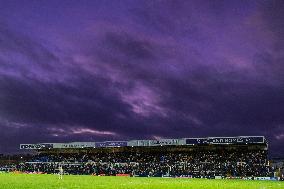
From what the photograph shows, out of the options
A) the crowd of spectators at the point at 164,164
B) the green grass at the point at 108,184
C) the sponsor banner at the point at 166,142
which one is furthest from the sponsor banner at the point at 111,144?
the green grass at the point at 108,184

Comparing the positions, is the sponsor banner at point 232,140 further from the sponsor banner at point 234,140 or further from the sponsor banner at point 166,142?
the sponsor banner at point 166,142

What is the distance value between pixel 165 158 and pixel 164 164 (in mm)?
6117

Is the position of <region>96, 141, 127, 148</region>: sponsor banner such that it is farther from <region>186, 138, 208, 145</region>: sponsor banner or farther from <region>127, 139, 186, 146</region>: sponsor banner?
<region>186, 138, 208, 145</region>: sponsor banner

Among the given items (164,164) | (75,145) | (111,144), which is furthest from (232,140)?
(75,145)

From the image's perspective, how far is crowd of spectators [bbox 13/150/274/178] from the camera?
3447 inches

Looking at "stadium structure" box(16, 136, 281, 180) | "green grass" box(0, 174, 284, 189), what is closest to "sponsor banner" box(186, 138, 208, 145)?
"stadium structure" box(16, 136, 281, 180)

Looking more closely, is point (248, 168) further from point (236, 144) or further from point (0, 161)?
point (0, 161)

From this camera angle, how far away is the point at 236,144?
101312 millimetres

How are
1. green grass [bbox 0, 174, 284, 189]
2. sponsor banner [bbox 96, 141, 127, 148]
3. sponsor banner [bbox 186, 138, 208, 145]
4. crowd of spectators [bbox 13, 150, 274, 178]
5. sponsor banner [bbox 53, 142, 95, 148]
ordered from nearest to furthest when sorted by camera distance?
1. green grass [bbox 0, 174, 284, 189]
2. crowd of spectators [bbox 13, 150, 274, 178]
3. sponsor banner [bbox 186, 138, 208, 145]
4. sponsor banner [bbox 96, 141, 127, 148]
5. sponsor banner [bbox 53, 142, 95, 148]

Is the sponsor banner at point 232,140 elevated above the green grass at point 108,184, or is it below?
above

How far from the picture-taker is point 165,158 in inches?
4200

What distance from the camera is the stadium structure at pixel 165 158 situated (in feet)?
289

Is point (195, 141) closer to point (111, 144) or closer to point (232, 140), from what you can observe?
point (232, 140)

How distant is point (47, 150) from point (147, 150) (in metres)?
38.4
